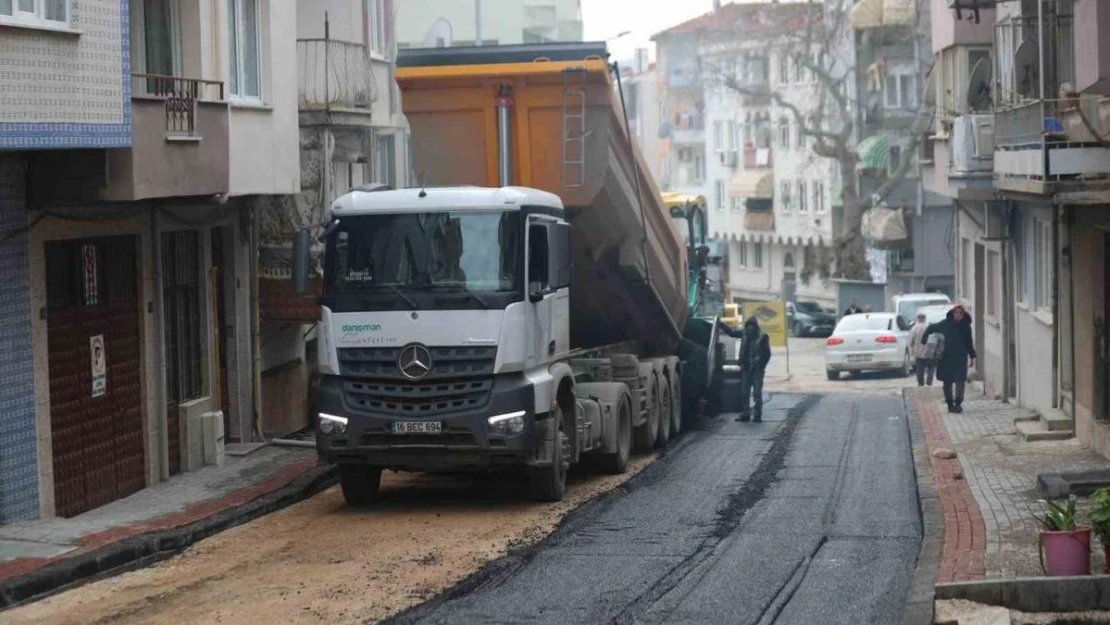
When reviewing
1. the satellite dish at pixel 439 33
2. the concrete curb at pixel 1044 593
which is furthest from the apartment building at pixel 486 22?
the concrete curb at pixel 1044 593

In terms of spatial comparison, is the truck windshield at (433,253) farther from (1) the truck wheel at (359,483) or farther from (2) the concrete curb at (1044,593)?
(2) the concrete curb at (1044,593)

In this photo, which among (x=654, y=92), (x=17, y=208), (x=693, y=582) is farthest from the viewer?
(x=654, y=92)

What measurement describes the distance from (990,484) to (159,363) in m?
8.70

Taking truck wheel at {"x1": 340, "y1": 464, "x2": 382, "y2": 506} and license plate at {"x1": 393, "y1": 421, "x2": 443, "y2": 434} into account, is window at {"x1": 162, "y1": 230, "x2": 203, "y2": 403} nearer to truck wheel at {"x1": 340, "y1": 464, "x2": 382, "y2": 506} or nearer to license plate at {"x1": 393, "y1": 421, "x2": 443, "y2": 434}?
truck wheel at {"x1": 340, "y1": 464, "x2": 382, "y2": 506}

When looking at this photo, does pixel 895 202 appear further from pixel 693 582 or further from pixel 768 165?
pixel 693 582

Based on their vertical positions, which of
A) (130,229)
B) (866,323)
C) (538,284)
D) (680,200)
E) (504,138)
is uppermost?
(504,138)

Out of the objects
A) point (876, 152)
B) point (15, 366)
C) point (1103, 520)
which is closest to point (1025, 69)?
point (1103, 520)

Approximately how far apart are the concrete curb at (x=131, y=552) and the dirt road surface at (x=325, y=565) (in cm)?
13

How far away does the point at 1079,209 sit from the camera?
64.0 feet

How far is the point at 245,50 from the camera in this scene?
19.3 m

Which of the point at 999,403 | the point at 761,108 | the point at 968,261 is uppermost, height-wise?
the point at 761,108

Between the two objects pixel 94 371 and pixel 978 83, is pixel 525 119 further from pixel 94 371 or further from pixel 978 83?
pixel 978 83

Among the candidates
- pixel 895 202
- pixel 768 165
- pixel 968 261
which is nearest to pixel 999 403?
pixel 968 261

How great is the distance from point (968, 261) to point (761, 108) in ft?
143
